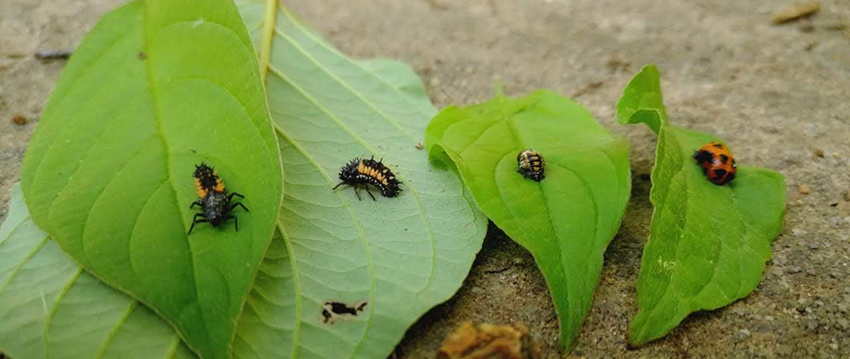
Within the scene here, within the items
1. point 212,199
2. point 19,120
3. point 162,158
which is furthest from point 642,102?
point 19,120

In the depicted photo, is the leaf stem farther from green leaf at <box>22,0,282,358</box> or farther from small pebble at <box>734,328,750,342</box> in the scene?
small pebble at <box>734,328,750,342</box>

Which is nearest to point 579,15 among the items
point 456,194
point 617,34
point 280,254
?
point 617,34

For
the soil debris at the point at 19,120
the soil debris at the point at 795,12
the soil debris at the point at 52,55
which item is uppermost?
the soil debris at the point at 795,12

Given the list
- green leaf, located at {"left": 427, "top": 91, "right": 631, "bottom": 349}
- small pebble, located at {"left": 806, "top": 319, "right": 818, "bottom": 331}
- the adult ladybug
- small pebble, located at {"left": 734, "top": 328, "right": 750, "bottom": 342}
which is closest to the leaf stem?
green leaf, located at {"left": 427, "top": 91, "right": 631, "bottom": 349}

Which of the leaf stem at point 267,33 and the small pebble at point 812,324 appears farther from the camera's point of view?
the leaf stem at point 267,33

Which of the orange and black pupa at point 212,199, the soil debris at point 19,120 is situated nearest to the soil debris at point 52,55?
the soil debris at point 19,120

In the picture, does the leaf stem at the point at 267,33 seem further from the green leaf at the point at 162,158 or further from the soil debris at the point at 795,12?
the soil debris at the point at 795,12

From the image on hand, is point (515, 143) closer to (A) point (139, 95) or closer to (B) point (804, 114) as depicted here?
(A) point (139, 95)
